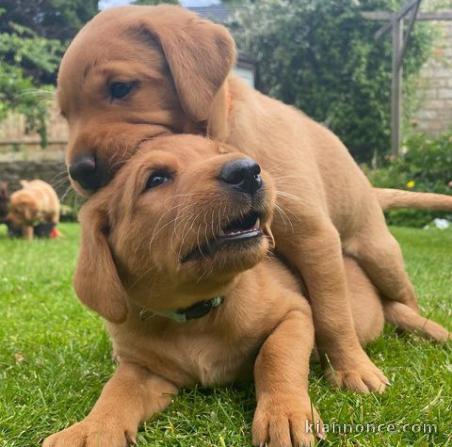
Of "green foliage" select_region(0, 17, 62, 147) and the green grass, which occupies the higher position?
the green grass

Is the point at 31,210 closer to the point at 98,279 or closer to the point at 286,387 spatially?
the point at 98,279

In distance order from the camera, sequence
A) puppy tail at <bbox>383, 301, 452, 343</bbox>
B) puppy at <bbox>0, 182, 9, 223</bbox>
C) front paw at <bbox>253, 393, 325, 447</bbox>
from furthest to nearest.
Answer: puppy at <bbox>0, 182, 9, 223</bbox> < puppy tail at <bbox>383, 301, 452, 343</bbox> < front paw at <bbox>253, 393, 325, 447</bbox>

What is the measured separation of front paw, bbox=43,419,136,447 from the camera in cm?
210

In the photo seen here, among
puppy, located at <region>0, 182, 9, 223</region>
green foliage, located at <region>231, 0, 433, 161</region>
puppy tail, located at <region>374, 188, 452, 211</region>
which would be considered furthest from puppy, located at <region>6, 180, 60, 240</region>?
puppy tail, located at <region>374, 188, 452, 211</region>

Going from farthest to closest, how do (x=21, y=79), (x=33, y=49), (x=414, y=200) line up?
(x=33, y=49), (x=21, y=79), (x=414, y=200)

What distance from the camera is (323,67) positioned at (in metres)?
16.2

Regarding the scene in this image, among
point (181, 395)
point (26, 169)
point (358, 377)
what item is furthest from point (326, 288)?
point (26, 169)

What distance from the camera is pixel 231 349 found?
2.54 metres

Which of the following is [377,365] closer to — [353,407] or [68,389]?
[353,407]

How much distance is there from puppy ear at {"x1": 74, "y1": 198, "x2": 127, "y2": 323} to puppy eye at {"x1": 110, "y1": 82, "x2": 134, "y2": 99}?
0.53m

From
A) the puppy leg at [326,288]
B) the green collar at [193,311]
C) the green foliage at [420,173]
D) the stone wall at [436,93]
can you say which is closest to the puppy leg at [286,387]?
the puppy leg at [326,288]

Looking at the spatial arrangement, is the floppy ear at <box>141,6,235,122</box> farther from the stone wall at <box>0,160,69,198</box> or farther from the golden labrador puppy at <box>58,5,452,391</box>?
the stone wall at <box>0,160,69,198</box>

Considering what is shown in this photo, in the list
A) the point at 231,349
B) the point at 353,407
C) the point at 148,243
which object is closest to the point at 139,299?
the point at 148,243

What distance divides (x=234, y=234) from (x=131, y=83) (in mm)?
852
